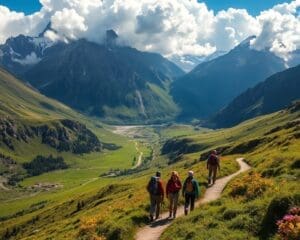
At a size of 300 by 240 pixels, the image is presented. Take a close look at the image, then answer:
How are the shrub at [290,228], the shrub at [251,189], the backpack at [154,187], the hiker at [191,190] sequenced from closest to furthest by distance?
the shrub at [290,228], the shrub at [251,189], the hiker at [191,190], the backpack at [154,187]

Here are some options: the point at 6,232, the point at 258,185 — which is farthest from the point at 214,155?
the point at 6,232

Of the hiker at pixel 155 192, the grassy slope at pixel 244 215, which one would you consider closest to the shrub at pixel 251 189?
the grassy slope at pixel 244 215

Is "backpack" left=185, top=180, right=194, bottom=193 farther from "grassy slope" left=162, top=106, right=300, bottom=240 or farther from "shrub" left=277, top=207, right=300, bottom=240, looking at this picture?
"shrub" left=277, top=207, right=300, bottom=240

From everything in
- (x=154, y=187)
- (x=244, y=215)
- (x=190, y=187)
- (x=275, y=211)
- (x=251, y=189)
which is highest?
(x=154, y=187)

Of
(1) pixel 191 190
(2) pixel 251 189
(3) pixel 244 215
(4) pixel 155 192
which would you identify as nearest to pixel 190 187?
(1) pixel 191 190

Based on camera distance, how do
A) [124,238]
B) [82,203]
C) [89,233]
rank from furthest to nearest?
[82,203] → [89,233] → [124,238]

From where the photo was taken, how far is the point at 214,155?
189ft

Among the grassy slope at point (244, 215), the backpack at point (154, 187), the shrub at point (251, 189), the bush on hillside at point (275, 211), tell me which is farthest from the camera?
the backpack at point (154, 187)

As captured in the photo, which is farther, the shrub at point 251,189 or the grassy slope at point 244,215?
the shrub at point 251,189

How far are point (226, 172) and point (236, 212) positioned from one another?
36753mm

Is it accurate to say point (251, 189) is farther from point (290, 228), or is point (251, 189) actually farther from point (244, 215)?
point (290, 228)

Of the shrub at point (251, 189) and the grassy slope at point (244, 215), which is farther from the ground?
the shrub at point (251, 189)

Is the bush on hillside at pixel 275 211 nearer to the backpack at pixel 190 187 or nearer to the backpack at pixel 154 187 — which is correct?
the backpack at pixel 190 187

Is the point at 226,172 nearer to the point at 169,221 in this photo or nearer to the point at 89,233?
the point at 169,221
